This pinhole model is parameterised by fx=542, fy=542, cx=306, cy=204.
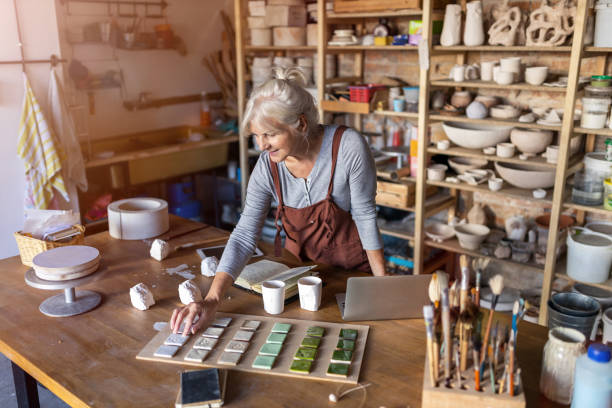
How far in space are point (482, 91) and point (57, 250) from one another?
3.00 m

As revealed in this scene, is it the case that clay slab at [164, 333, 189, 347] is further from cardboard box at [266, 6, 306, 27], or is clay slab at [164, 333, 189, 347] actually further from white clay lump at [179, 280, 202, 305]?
cardboard box at [266, 6, 306, 27]

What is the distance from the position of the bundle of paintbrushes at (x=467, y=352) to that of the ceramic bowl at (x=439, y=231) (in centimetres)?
249

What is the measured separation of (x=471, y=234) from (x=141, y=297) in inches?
99.2

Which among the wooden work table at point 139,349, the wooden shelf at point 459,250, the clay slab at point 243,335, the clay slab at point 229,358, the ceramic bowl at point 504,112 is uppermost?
the ceramic bowl at point 504,112

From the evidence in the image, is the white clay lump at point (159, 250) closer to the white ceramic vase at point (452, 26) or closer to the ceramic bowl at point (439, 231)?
the ceramic bowl at point (439, 231)

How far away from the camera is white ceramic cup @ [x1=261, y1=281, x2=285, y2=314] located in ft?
6.00

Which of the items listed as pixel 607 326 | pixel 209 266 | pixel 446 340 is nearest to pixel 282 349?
pixel 446 340

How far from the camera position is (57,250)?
206 cm

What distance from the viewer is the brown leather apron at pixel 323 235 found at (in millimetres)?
2346

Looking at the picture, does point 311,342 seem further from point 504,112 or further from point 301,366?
point 504,112

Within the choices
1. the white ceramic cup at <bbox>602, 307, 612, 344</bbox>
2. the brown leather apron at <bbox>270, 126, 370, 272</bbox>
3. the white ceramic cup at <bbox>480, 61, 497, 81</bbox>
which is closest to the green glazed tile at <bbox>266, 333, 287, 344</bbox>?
the brown leather apron at <bbox>270, 126, 370, 272</bbox>

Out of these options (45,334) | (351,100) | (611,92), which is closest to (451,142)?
(351,100)

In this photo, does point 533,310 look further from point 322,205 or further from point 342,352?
point 342,352

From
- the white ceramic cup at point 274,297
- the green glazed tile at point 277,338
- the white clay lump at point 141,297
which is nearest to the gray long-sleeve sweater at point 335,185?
the white ceramic cup at point 274,297
